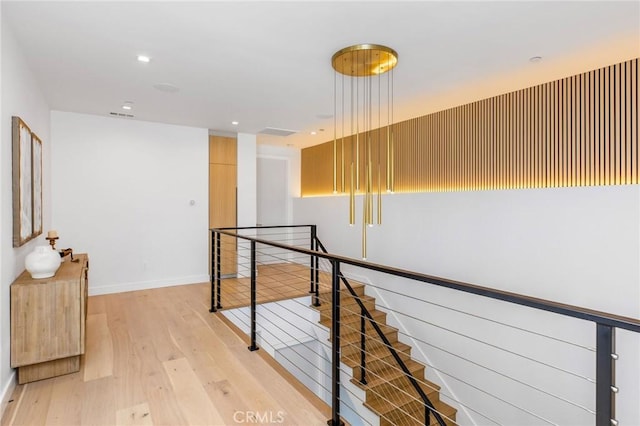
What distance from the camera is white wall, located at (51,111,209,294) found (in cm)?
470

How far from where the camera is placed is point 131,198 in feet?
16.8

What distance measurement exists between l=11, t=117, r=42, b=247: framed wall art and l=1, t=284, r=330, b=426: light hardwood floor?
1.13 m

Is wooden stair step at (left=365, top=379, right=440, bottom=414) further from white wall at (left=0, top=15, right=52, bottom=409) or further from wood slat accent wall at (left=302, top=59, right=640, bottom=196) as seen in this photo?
white wall at (left=0, top=15, right=52, bottom=409)

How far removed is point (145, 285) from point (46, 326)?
2.73 m

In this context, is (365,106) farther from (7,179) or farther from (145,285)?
(145,285)

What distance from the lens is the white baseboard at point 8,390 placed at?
2.22 meters

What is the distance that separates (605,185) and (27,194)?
4.96 meters

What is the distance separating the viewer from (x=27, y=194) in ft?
9.54

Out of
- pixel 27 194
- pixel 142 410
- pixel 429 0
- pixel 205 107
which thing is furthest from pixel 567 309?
pixel 205 107

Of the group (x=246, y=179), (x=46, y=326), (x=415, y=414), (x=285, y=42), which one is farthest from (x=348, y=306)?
(x=285, y=42)

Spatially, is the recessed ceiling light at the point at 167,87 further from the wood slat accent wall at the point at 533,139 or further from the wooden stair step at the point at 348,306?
the wooden stair step at the point at 348,306

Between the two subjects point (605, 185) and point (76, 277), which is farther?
point (605, 185)

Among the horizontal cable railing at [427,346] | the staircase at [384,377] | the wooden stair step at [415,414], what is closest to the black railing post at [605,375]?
the horizontal cable railing at [427,346]

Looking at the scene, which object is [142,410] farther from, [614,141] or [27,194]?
[614,141]
